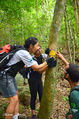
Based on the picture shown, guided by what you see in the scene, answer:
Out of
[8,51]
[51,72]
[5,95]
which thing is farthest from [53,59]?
[5,95]

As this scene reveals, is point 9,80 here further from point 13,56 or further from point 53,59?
point 53,59

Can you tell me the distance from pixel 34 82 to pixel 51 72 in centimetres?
105

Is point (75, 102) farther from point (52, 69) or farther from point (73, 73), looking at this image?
point (52, 69)

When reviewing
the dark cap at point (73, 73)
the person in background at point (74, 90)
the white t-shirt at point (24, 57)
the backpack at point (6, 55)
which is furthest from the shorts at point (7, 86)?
the dark cap at point (73, 73)

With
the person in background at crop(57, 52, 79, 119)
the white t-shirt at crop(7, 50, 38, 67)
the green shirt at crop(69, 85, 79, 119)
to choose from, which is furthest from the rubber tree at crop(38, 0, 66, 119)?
the green shirt at crop(69, 85, 79, 119)

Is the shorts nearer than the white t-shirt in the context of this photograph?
No

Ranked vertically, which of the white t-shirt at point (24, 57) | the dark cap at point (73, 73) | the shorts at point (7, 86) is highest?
the white t-shirt at point (24, 57)

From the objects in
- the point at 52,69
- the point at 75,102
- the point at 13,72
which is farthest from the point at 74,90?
the point at 13,72

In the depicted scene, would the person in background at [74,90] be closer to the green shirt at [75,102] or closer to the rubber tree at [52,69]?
the green shirt at [75,102]

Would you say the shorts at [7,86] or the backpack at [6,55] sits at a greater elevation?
the backpack at [6,55]

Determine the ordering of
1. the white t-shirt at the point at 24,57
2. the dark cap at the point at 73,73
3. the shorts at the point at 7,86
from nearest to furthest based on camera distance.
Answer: the dark cap at the point at 73,73, the white t-shirt at the point at 24,57, the shorts at the point at 7,86

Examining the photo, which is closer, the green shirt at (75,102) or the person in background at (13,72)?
the green shirt at (75,102)

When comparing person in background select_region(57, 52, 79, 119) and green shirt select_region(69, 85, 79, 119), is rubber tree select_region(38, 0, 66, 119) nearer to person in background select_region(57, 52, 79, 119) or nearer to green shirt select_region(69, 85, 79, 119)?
person in background select_region(57, 52, 79, 119)

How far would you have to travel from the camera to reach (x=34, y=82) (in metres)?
3.61
